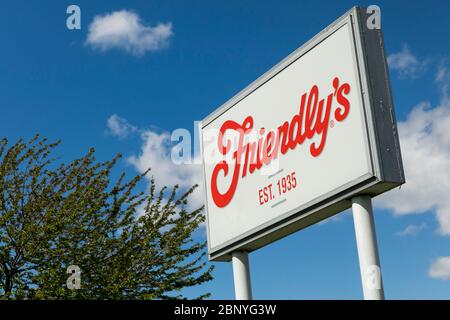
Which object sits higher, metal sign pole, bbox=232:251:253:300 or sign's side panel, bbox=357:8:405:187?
sign's side panel, bbox=357:8:405:187

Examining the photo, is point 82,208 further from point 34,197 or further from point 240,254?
point 240,254

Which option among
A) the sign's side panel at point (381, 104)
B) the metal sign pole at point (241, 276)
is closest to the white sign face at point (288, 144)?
the sign's side panel at point (381, 104)

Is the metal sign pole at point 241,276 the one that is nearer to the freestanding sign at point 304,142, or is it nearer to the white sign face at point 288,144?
the freestanding sign at point 304,142

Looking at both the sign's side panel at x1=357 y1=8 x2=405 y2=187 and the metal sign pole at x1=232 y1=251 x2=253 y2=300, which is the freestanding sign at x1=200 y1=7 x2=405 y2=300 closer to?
the sign's side panel at x1=357 y1=8 x2=405 y2=187

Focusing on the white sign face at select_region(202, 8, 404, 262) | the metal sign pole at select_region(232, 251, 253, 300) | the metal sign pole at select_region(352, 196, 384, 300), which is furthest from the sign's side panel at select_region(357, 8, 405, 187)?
the metal sign pole at select_region(232, 251, 253, 300)

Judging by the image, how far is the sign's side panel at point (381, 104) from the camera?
10094 mm

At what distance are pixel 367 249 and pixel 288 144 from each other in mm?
2523

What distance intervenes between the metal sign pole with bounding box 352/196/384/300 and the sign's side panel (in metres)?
0.53

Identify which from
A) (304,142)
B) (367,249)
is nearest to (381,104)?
(304,142)

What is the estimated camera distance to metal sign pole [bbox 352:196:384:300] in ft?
31.8

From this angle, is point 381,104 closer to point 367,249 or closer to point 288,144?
point 288,144

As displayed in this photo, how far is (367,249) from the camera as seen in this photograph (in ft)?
32.4

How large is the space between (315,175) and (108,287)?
46.9 ft
